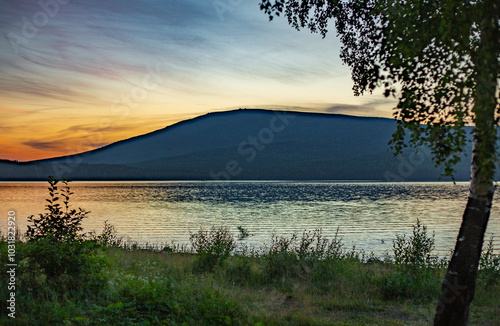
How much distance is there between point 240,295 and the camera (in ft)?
32.8

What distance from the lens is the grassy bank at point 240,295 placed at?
7.41 metres

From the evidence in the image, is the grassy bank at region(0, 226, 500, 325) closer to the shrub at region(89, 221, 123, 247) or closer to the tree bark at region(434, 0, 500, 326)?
the tree bark at region(434, 0, 500, 326)

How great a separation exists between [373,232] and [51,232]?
26476 millimetres

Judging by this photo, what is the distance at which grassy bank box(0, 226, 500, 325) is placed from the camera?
24.3 feet

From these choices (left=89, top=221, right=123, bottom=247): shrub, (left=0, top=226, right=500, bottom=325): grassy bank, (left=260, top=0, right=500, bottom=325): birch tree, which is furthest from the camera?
(left=89, top=221, right=123, bottom=247): shrub

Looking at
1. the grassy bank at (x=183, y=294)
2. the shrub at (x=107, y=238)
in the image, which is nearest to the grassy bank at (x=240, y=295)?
the grassy bank at (x=183, y=294)

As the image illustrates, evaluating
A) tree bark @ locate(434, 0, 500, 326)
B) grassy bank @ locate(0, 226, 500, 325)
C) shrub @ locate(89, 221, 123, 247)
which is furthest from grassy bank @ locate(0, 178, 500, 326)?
shrub @ locate(89, 221, 123, 247)

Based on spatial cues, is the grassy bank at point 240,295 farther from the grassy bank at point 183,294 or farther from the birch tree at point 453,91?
the birch tree at point 453,91

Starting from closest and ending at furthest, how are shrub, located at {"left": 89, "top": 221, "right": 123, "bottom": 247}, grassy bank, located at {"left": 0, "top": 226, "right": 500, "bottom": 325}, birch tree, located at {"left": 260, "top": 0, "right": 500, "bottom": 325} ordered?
birch tree, located at {"left": 260, "top": 0, "right": 500, "bottom": 325}
grassy bank, located at {"left": 0, "top": 226, "right": 500, "bottom": 325}
shrub, located at {"left": 89, "top": 221, "right": 123, "bottom": 247}

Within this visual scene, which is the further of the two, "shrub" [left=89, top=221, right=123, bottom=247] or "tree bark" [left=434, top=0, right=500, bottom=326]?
"shrub" [left=89, top=221, right=123, bottom=247]

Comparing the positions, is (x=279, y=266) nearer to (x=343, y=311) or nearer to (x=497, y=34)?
(x=343, y=311)

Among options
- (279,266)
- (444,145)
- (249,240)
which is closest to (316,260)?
(279,266)

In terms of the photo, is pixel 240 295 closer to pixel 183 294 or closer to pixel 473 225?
pixel 183 294

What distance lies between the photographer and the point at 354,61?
10258 millimetres
